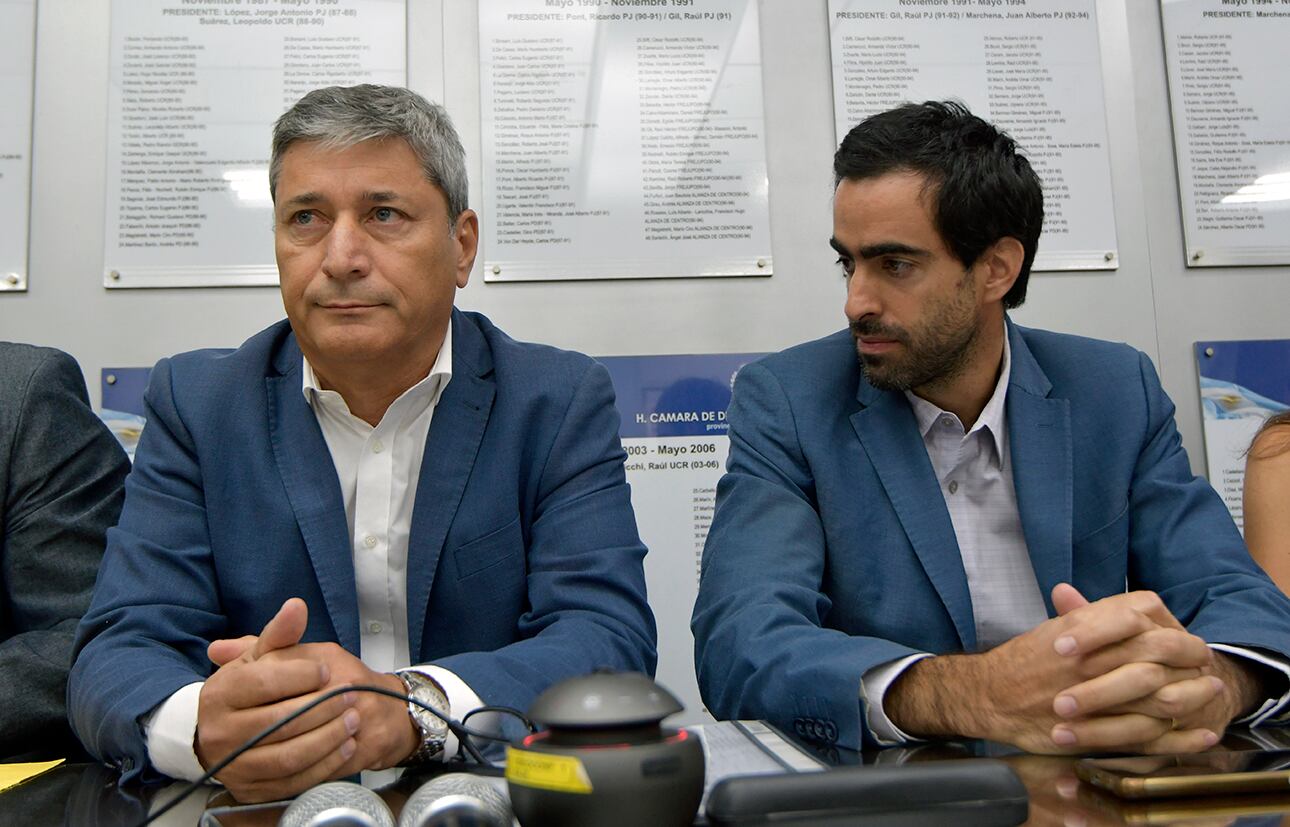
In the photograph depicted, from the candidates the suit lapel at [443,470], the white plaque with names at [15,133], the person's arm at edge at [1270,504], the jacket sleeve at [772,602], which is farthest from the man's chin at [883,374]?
the white plaque with names at [15,133]

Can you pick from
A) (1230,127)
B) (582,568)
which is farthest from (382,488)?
(1230,127)

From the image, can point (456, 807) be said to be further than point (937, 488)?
No

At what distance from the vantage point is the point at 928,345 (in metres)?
1.76

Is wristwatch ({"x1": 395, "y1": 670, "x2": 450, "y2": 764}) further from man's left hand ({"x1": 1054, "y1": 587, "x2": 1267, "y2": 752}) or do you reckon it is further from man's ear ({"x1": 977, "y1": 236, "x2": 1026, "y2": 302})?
man's ear ({"x1": 977, "y1": 236, "x2": 1026, "y2": 302})

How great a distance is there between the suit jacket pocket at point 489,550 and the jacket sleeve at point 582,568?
3cm

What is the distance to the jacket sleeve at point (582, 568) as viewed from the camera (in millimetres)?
1324

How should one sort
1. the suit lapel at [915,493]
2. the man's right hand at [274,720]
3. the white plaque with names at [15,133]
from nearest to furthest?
1. the man's right hand at [274,720]
2. the suit lapel at [915,493]
3. the white plaque with names at [15,133]

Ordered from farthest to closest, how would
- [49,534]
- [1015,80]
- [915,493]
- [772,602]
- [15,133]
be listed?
[1015,80] < [15,133] < [49,534] < [915,493] < [772,602]

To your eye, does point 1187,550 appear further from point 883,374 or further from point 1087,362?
point 883,374

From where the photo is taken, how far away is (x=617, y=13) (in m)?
2.48

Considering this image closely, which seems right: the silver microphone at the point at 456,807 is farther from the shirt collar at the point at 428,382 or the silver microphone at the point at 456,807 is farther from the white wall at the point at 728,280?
the white wall at the point at 728,280

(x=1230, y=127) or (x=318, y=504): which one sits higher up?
(x=1230, y=127)

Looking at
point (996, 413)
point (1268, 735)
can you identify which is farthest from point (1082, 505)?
point (1268, 735)

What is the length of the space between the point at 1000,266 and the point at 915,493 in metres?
0.55
